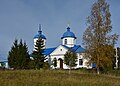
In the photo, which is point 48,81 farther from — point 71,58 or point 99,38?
point 71,58

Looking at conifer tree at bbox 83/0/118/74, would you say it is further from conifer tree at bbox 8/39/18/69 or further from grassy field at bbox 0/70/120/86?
conifer tree at bbox 8/39/18/69

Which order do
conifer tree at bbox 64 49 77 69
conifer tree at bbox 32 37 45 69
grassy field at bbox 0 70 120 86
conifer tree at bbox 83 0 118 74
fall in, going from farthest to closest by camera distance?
conifer tree at bbox 64 49 77 69
conifer tree at bbox 32 37 45 69
conifer tree at bbox 83 0 118 74
grassy field at bbox 0 70 120 86

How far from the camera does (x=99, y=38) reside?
33.6m

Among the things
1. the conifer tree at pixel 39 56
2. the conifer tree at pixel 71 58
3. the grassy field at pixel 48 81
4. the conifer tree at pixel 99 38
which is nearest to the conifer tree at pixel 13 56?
the conifer tree at pixel 39 56

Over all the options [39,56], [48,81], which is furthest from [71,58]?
[48,81]

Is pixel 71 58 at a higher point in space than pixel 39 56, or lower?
lower

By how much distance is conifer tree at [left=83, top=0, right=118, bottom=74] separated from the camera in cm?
3266

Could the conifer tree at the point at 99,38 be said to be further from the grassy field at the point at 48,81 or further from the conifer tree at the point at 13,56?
the conifer tree at the point at 13,56

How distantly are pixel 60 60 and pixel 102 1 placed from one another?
31623 millimetres

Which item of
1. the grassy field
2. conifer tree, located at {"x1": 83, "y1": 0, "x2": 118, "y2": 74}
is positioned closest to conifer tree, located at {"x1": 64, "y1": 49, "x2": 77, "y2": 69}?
conifer tree, located at {"x1": 83, "y1": 0, "x2": 118, "y2": 74}

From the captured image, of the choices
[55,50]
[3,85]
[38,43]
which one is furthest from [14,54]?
[3,85]

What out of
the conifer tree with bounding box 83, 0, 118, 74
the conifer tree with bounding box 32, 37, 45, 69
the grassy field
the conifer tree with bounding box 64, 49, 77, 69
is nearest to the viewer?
the grassy field

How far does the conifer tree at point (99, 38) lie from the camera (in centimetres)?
3266

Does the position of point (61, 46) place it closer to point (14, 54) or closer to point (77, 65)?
point (77, 65)
